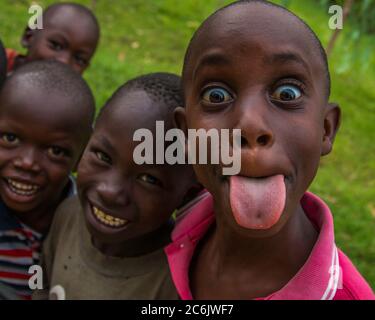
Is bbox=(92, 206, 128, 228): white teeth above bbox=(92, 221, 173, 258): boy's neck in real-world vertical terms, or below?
above

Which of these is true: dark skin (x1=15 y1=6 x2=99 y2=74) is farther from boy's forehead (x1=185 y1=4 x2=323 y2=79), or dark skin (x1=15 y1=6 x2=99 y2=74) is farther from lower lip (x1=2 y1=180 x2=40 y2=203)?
boy's forehead (x1=185 y1=4 x2=323 y2=79)

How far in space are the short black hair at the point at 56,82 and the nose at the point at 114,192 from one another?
57 centimetres

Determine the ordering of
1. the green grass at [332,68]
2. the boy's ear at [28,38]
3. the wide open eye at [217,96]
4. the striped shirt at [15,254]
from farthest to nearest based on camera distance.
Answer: the green grass at [332,68] → the boy's ear at [28,38] → the striped shirt at [15,254] → the wide open eye at [217,96]

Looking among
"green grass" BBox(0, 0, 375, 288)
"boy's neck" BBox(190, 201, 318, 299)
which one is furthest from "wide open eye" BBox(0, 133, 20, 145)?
"green grass" BBox(0, 0, 375, 288)

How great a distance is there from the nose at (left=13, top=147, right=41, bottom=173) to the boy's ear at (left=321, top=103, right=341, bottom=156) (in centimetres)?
118

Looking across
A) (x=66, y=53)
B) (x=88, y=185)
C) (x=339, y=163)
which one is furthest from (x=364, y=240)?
(x=88, y=185)

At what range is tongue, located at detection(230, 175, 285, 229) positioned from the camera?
4.16ft

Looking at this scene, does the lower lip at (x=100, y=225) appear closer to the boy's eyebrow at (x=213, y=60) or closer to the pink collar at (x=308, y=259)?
the pink collar at (x=308, y=259)

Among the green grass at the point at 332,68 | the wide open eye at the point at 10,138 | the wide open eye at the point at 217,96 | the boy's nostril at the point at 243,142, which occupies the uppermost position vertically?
the wide open eye at the point at 217,96

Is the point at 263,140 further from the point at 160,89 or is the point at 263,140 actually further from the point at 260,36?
the point at 160,89

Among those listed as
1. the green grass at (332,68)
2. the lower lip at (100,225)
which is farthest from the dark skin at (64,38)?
the lower lip at (100,225)

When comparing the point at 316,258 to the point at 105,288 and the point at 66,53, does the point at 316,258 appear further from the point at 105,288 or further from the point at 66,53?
the point at 66,53

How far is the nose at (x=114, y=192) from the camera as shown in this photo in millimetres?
1822

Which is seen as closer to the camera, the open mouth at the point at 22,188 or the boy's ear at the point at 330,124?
the boy's ear at the point at 330,124
